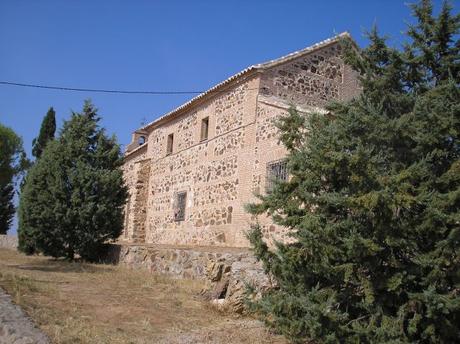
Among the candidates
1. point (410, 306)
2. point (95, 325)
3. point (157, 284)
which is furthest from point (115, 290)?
point (410, 306)

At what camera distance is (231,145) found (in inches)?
579

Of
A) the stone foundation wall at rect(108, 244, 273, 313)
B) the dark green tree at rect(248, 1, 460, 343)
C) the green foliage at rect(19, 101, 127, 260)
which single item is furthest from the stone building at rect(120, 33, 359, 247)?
the dark green tree at rect(248, 1, 460, 343)

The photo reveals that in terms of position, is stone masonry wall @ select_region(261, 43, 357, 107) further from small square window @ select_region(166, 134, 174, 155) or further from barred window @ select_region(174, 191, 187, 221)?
small square window @ select_region(166, 134, 174, 155)

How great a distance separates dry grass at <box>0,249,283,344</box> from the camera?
614 centimetres

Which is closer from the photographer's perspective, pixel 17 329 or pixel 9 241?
pixel 17 329

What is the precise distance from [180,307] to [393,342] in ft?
14.9

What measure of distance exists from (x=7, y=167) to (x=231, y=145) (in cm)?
2082

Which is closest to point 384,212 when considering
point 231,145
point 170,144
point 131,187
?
point 231,145

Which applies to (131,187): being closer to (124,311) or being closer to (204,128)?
(204,128)

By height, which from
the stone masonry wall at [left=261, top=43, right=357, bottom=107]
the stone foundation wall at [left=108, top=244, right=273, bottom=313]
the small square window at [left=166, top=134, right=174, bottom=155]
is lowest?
the stone foundation wall at [left=108, top=244, right=273, bottom=313]

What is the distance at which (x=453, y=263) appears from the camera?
183 inches

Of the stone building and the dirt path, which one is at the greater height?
the stone building

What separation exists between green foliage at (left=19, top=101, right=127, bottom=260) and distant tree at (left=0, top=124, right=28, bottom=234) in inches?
605

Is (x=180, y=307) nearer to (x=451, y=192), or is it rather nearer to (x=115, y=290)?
(x=115, y=290)
